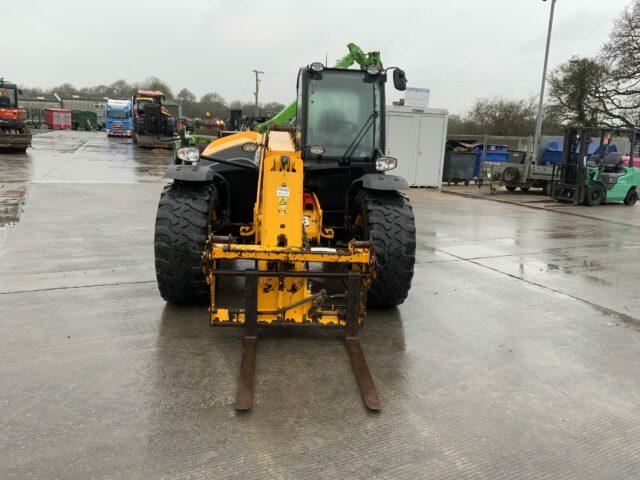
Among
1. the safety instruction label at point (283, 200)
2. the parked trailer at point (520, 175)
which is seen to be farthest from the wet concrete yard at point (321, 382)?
the parked trailer at point (520, 175)

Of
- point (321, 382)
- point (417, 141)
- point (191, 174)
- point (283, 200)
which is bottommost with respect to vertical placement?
point (321, 382)

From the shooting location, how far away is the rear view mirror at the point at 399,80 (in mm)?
5402

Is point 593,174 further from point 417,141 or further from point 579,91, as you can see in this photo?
point 579,91

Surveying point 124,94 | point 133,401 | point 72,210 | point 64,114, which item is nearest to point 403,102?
point 72,210

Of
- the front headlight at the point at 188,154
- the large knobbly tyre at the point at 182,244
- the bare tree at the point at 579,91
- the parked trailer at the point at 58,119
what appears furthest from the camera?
the parked trailer at the point at 58,119

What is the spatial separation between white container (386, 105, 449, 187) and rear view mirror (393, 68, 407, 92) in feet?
40.2

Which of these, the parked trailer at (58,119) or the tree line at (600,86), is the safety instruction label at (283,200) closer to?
the tree line at (600,86)

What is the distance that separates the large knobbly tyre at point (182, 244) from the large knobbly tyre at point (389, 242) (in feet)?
4.88

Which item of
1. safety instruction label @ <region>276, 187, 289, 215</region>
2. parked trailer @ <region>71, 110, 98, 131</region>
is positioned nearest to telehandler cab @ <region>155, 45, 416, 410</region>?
safety instruction label @ <region>276, 187, 289, 215</region>

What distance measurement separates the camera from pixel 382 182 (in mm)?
4711

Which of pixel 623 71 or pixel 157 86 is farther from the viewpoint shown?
pixel 157 86

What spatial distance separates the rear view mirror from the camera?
540 centimetres

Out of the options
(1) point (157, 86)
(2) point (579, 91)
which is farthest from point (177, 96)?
(2) point (579, 91)

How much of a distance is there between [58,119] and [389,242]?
60.0 meters
